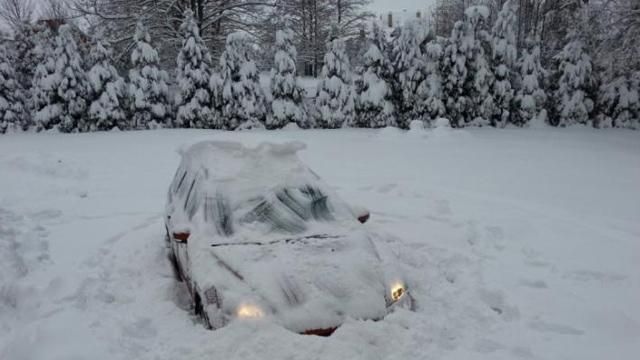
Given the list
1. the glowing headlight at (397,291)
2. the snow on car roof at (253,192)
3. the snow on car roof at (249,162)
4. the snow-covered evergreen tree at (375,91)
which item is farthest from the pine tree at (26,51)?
the glowing headlight at (397,291)

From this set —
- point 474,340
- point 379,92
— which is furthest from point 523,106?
point 474,340

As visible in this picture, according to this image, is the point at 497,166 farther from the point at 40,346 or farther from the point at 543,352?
the point at 40,346

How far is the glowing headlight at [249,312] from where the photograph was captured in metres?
4.29

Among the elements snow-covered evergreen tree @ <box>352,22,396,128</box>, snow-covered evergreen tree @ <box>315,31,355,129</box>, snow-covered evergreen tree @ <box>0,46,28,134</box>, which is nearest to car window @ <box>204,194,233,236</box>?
snow-covered evergreen tree @ <box>352,22,396,128</box>

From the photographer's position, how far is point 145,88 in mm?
19516

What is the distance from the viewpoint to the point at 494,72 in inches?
740

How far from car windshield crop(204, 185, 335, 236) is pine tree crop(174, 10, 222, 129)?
1465 cm

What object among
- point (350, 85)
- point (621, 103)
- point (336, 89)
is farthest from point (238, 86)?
point (621, 103)

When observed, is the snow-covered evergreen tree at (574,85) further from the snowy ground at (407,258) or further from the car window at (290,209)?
the car window at (290,209)

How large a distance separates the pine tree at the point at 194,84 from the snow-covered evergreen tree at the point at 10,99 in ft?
21.3

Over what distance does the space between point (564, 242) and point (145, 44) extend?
17.3 meters

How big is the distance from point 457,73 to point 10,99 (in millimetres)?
17521

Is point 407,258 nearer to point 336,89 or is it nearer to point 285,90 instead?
point 336,89

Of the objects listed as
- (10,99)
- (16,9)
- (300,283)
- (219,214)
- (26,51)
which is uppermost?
(16,9)
